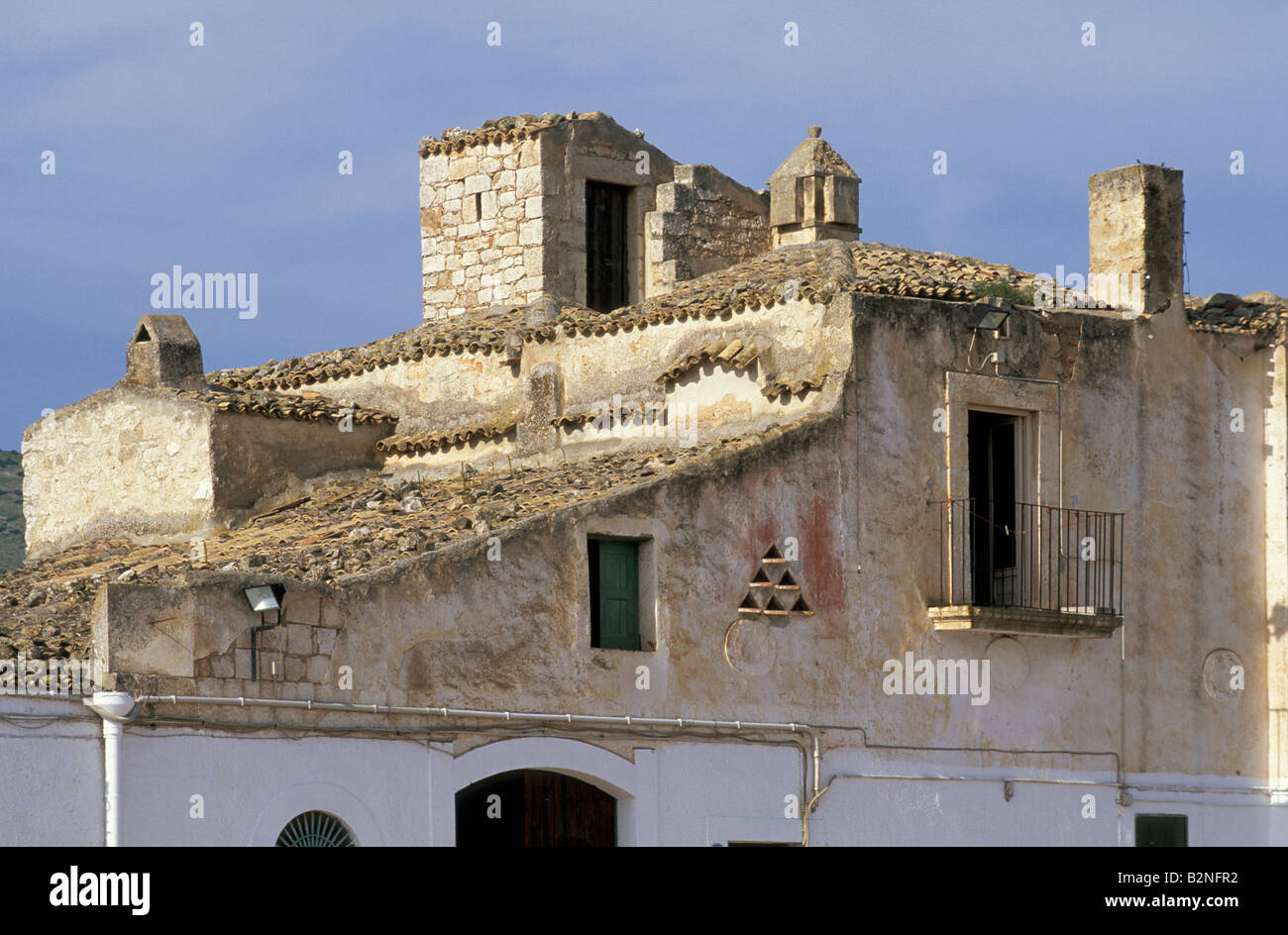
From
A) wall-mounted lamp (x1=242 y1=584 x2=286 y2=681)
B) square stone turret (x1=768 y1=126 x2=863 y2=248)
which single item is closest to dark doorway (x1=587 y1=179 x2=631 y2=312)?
square stone turret (x1=768 y1=126 x2=863 y2=248)

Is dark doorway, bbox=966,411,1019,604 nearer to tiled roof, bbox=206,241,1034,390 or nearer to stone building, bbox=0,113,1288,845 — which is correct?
stone building, bbox=0,113,1288,845

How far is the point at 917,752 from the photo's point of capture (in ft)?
61.9

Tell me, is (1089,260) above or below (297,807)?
above

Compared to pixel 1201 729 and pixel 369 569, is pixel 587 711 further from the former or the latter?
pixel 1201 729

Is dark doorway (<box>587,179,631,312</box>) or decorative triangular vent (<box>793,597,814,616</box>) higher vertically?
dark doorway (<box>587,179,631,312</box>)

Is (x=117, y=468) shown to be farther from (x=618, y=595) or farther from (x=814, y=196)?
(x=814, y=196)

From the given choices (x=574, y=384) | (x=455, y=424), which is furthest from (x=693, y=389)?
(x=455, y=424)

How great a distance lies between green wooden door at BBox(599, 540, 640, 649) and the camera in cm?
1750

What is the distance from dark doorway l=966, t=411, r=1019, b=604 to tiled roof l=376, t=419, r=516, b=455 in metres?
4.20

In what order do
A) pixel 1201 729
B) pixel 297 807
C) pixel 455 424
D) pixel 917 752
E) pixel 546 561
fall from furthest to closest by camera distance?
pixel 455 424
pixel 1201 729
pixel 917 752
pixel 546 561
pixel 297 807

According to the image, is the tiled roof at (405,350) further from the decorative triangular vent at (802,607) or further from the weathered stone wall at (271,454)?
the decorative triangular vent at (802,607)

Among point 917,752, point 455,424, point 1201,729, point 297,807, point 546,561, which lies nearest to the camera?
point 297,807
